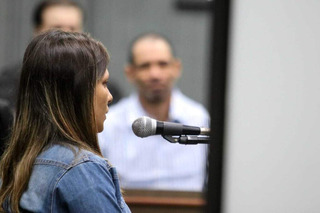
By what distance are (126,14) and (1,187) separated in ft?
6.05

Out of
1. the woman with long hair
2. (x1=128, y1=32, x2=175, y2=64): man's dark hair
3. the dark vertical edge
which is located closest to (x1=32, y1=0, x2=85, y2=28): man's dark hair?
(x1=128, y1=32, x2=175, y2=64): man's dark hair

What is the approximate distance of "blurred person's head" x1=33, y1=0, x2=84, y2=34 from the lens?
316cm

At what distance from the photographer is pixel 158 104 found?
3350 millimetres

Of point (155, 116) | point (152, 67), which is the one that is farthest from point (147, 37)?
point (155, 116)

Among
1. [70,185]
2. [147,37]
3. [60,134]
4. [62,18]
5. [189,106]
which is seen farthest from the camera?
[147,37]

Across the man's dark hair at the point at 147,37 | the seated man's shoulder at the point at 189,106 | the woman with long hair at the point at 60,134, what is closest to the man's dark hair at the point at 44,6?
the man's dark hair at the point at 147,37

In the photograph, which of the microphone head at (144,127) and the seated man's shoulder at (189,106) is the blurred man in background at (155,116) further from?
the microphone head at (144,127)

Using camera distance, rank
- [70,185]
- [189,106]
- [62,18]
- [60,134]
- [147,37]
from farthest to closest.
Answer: [147,37] → [189,106] → [62,18] → [60,134] → [70,185]

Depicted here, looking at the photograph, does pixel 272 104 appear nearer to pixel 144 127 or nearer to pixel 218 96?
pixel 218 96

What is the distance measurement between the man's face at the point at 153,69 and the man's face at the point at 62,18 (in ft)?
1.24

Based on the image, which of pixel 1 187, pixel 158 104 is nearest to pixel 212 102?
pixel 1 187

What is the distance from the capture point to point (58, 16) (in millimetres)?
3182

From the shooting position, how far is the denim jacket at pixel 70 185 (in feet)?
5.04

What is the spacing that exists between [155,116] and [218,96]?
2.12 meters
